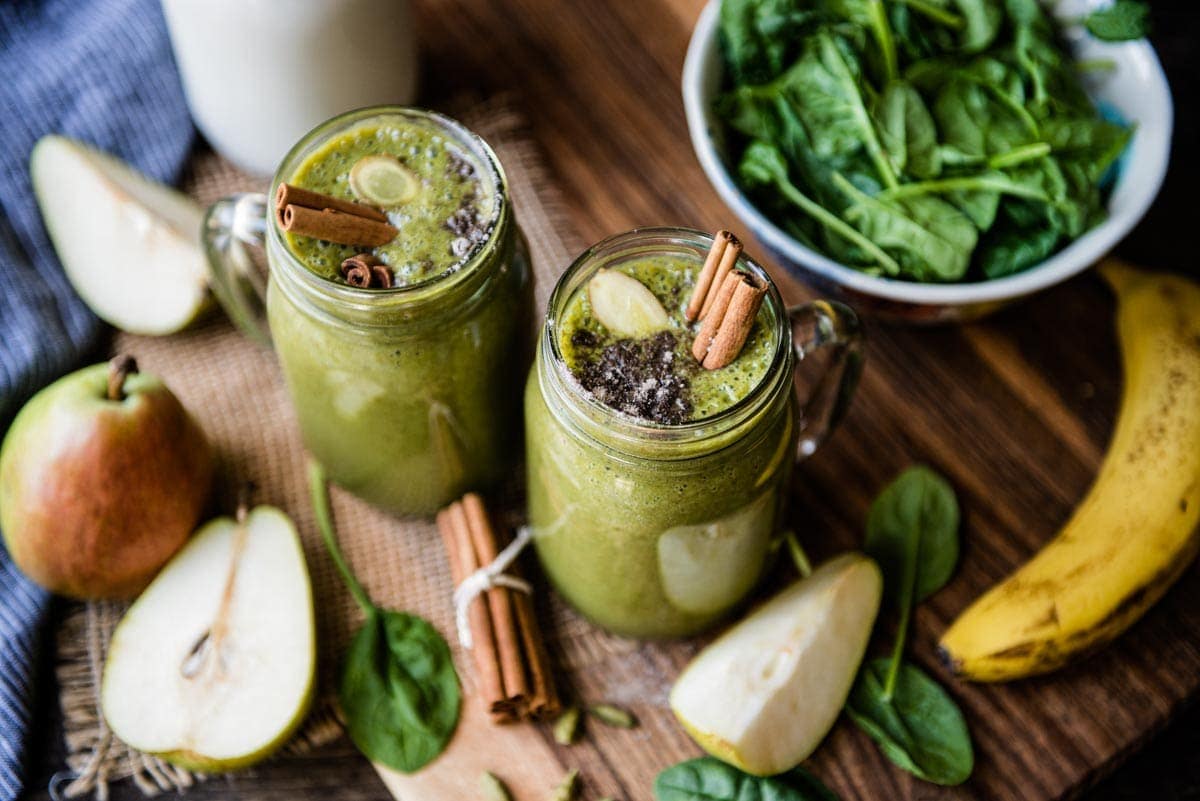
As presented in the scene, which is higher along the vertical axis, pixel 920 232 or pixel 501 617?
pixel 920 232

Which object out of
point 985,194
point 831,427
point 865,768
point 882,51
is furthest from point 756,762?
point 882,51

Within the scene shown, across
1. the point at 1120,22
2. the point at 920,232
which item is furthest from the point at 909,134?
the point at 1120,22

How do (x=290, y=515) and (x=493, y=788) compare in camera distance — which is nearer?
(x=493, y=788)

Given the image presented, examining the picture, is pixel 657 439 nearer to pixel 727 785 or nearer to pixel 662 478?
pixel 662 478

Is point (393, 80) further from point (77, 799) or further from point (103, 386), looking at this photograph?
point (77, 799)

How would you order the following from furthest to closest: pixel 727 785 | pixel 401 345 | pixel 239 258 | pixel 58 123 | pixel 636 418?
pixel 58 123 < pixel 239 258 < pixel 727 785 < pixel 401 345 < pixel 636 418

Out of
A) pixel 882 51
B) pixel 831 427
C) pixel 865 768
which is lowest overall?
pixel 865 768

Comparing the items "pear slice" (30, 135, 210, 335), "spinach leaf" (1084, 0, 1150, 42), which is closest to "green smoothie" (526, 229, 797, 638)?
"pear slice" (30, 135, 210, 335)
